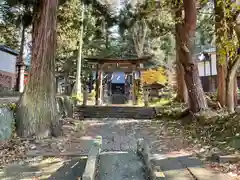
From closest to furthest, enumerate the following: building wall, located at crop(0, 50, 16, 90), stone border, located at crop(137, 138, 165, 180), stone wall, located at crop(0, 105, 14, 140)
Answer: stone border, located at crop(137, 138, 165, 180) < stone wall, located at crop(0, 105, 14, 140) < building wall, located at crop(0, 50, 16, 90)

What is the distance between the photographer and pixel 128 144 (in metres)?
7.25

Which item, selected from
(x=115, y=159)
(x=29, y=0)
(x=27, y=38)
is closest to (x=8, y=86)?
(x=27, y=38)

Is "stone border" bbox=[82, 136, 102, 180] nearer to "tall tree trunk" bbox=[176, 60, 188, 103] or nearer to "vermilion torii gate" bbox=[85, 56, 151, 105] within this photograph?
"tall tree trunk" bbox=[176, 60, 188, 103]

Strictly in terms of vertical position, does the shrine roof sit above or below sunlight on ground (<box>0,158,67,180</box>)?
above

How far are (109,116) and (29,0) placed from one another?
7.07 metres

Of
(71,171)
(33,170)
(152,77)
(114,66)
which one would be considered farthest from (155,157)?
(152,77)

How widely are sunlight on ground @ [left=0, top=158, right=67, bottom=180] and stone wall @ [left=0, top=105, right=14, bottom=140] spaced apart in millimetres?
1434

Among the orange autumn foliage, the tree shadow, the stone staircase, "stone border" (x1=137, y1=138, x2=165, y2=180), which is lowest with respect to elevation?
the tree shadow

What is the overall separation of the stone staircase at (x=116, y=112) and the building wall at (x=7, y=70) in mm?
6710

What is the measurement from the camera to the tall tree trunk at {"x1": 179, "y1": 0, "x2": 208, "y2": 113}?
9.79 m

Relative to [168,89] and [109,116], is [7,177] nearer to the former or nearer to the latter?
[109,116]

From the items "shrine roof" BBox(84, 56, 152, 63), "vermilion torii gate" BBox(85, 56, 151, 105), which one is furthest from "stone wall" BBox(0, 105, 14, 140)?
"shrine roof" BBox(84, 56, 152, 63)

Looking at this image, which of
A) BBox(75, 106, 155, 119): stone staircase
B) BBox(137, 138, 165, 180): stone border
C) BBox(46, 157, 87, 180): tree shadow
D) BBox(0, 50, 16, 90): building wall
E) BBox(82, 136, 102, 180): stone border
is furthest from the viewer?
BBox(0, 50, 16, 90): building wall


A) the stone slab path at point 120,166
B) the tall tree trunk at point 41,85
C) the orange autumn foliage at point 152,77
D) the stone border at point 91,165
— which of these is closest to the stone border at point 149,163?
the stone slab path at point 120,166
